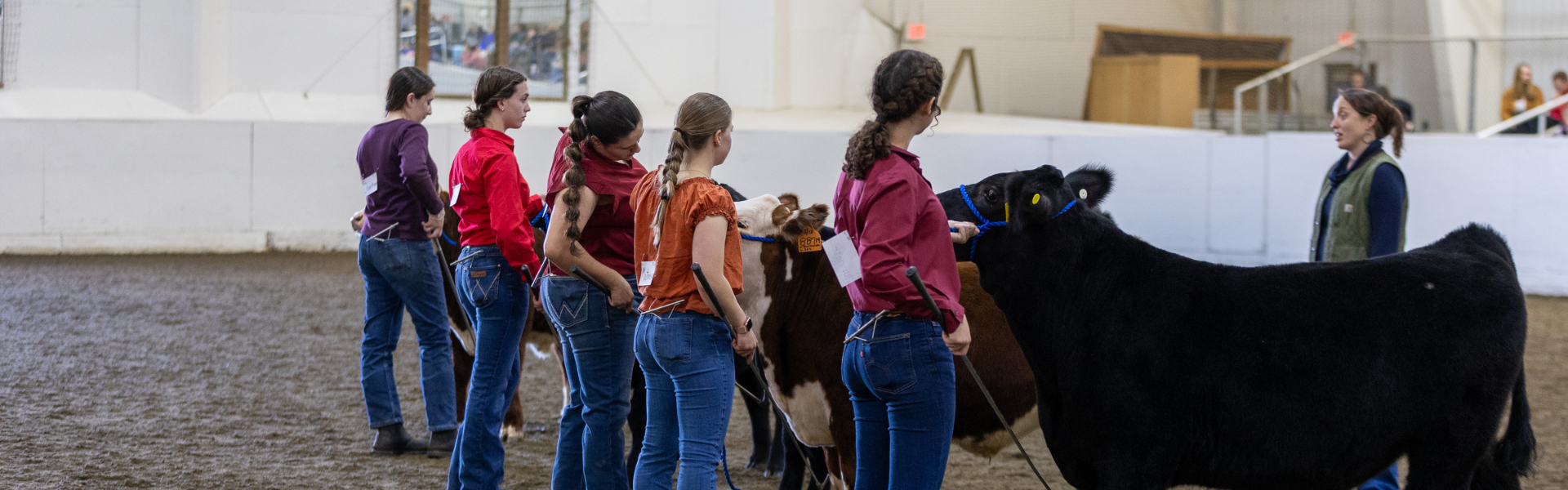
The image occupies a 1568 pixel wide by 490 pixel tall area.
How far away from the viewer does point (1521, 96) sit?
1102 centimetres

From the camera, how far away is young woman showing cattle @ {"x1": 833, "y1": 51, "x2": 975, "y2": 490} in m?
2.43

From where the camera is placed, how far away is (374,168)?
4.36m

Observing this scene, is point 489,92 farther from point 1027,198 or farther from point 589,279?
point 1027,198

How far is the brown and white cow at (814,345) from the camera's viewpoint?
334cm

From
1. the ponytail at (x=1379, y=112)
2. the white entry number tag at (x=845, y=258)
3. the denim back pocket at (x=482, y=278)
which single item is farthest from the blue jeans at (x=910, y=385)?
the ponytail at (x=1379, y=112)

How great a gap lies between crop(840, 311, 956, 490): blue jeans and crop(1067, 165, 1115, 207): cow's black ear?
1.83 ft

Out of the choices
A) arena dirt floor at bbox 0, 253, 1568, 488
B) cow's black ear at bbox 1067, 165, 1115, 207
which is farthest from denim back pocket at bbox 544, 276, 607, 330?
arena dirt floor at bbox 0, 253, 1568, 488

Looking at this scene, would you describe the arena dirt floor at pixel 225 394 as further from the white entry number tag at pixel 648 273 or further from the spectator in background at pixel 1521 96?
Result: the spectator in background at pixel 1521 96

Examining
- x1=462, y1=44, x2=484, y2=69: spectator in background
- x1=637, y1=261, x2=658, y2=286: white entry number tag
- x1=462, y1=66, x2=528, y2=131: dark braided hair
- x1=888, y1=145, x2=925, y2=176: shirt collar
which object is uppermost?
x1=462, y1=44, x2=484, y2=69: spectator in background

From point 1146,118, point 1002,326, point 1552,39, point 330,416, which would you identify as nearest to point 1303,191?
point 1552,39

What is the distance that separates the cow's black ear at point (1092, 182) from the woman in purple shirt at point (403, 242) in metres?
2.45

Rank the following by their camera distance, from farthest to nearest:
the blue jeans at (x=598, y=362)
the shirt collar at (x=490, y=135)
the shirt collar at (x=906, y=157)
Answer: the shirt collar at (x=490, y=135) → the blue jeans at (x=598, y=362) → the shirt collar at (x=906, y=157)

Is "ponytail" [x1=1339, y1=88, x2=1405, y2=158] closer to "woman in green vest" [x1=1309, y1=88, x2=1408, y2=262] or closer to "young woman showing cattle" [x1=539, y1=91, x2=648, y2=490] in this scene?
"woman in green vest" [x1=1309, y1=88, x2=1408, y2=262]

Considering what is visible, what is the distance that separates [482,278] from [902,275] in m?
1.71
